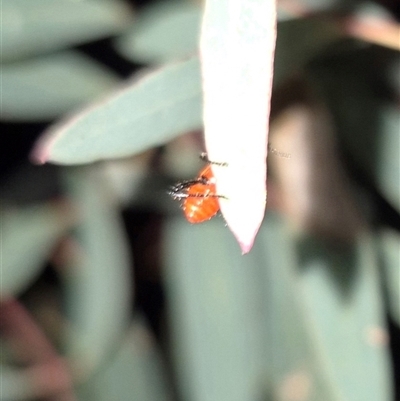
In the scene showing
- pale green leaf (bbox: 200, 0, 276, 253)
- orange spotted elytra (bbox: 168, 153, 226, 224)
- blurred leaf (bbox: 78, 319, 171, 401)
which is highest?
pale green leaf (bbox: 200, 0, 276, 253)

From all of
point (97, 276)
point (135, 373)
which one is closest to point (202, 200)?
point (97, 276)

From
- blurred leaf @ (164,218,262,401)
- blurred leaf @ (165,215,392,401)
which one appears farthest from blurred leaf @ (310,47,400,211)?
blurred leaf @ (164,218,262,401)

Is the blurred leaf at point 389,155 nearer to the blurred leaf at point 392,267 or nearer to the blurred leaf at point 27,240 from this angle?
the blurred leaf at point 392,267

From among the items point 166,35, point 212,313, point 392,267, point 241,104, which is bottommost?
point 212,313

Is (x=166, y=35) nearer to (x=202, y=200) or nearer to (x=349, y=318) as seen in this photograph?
(x=202, y=200)

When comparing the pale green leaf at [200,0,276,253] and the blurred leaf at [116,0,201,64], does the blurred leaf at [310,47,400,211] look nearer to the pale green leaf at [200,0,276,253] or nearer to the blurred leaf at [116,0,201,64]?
the blurred leaf at [116,0,201,64]

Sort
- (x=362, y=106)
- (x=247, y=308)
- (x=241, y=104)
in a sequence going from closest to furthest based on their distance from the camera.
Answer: (x=241, y=104) < (x=362, y=106) < (x=247, y=308)
